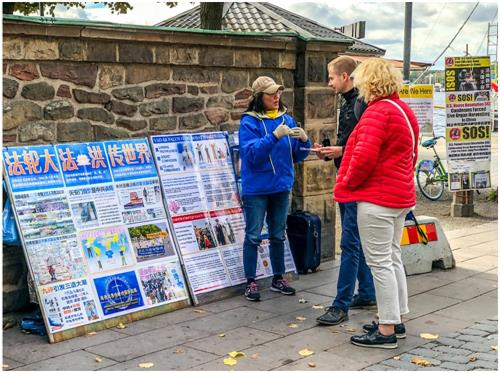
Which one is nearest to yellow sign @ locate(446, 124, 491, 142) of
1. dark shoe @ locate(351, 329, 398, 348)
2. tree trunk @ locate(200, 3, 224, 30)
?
tree trunk @ locate(200, 3, 224, 30)

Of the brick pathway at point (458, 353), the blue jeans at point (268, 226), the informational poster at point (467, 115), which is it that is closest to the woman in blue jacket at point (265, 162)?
the blue jeans at point (268, 226)

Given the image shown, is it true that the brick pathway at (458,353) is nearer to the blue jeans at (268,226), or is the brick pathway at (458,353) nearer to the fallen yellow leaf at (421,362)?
the fallen yellow leaf at (421,362)

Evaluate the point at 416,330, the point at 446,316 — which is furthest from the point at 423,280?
the point at 416,330

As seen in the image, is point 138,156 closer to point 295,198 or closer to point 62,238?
point 62,238

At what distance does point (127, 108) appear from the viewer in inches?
250

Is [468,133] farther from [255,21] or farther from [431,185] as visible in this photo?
[255,21]

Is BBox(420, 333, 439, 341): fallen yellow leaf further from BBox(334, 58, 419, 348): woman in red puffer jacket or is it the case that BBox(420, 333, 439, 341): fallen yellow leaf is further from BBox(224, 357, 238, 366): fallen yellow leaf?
BBox(224, 357, 238, 366): fallen yellow leaf

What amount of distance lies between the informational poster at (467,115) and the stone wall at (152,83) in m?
3.85

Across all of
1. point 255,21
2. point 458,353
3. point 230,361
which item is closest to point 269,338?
point 230,361

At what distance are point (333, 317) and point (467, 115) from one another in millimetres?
6303

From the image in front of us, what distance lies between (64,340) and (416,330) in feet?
8.03

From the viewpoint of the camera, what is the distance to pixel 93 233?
19.1 feet

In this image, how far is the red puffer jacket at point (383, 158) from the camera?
16.3ft

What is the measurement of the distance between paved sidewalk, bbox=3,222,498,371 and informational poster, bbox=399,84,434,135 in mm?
6638
